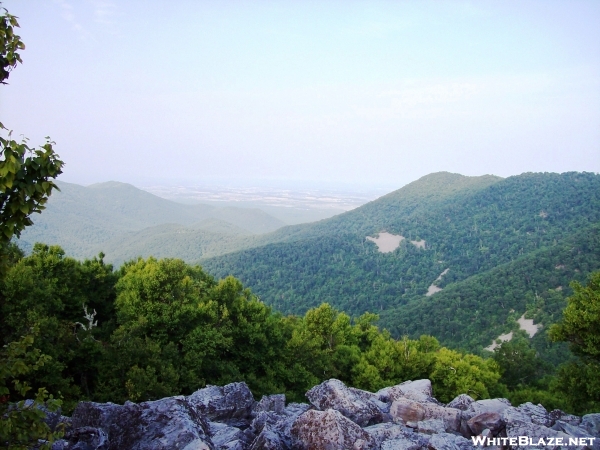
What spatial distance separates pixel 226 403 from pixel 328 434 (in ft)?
12.7

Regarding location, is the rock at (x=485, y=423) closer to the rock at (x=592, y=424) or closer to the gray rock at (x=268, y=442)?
the rock at (x=592, y=424)

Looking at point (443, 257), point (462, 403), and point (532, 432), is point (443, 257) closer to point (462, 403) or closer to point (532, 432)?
point (462, 403)

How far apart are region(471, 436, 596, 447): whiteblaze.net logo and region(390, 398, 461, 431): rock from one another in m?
1.05

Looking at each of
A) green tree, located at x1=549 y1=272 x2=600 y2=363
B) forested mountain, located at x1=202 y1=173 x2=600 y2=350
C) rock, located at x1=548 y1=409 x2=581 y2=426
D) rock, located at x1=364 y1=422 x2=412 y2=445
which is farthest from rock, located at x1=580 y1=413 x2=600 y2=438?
forested mountain, located at x1=202 y1=173 x2=600 y2=350

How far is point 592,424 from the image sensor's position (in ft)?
40.6

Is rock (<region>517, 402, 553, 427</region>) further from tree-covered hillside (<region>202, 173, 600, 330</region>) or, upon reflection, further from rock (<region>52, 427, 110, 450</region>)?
tree-covered hillside (<region>202, 173, 600, 330</region>)

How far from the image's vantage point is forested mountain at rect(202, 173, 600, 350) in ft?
226

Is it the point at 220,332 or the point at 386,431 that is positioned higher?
the point at 386,431

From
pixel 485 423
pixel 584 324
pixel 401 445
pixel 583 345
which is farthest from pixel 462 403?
pixel 583 345

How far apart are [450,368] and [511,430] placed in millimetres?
14215

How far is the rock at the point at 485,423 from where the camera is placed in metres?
11.0

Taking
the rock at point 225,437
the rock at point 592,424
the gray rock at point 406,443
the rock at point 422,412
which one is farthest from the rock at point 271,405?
the rock at point 592,424

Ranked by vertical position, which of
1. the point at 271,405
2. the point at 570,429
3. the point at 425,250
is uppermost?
the point at 570,429

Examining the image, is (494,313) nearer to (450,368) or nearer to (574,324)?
(450,368)
